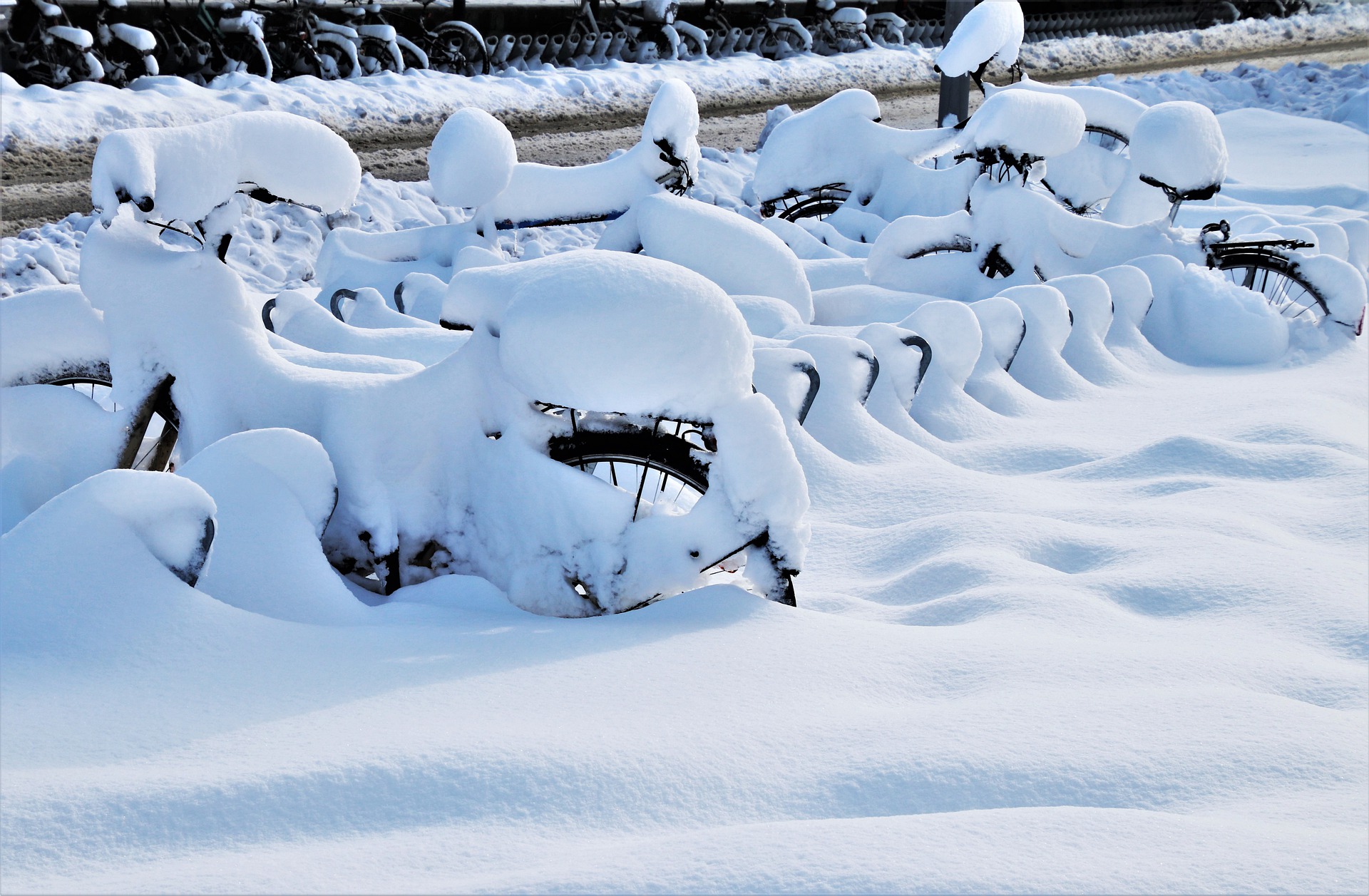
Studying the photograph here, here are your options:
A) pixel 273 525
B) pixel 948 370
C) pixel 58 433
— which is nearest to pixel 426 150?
pixel 948 370

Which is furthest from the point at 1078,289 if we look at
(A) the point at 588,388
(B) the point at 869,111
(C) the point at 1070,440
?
(A) the point at 588,388

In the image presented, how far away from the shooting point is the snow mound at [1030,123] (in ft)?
17.9

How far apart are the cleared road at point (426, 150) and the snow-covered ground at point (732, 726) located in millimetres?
5570

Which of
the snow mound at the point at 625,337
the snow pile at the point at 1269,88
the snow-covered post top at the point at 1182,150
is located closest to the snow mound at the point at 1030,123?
the snow-covered post top at the point at 1182,150

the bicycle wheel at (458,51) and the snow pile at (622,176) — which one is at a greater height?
the snow pile at (622,176)

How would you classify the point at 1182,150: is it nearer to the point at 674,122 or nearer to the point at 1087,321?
the point at 1087,321

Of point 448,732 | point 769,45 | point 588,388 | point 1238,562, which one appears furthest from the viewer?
point 769,45

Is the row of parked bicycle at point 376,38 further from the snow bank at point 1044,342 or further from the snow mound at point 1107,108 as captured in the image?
the snow bank at point 1044,342

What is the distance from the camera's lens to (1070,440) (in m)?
4.15

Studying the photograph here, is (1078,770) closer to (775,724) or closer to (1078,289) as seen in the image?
(775,724)

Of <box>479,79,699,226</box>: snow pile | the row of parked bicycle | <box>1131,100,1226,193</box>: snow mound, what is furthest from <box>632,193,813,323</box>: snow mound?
the row of parked bicycle

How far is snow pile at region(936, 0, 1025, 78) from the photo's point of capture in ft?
21.3

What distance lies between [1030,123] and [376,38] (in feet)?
30.5

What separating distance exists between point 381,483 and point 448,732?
99cm
